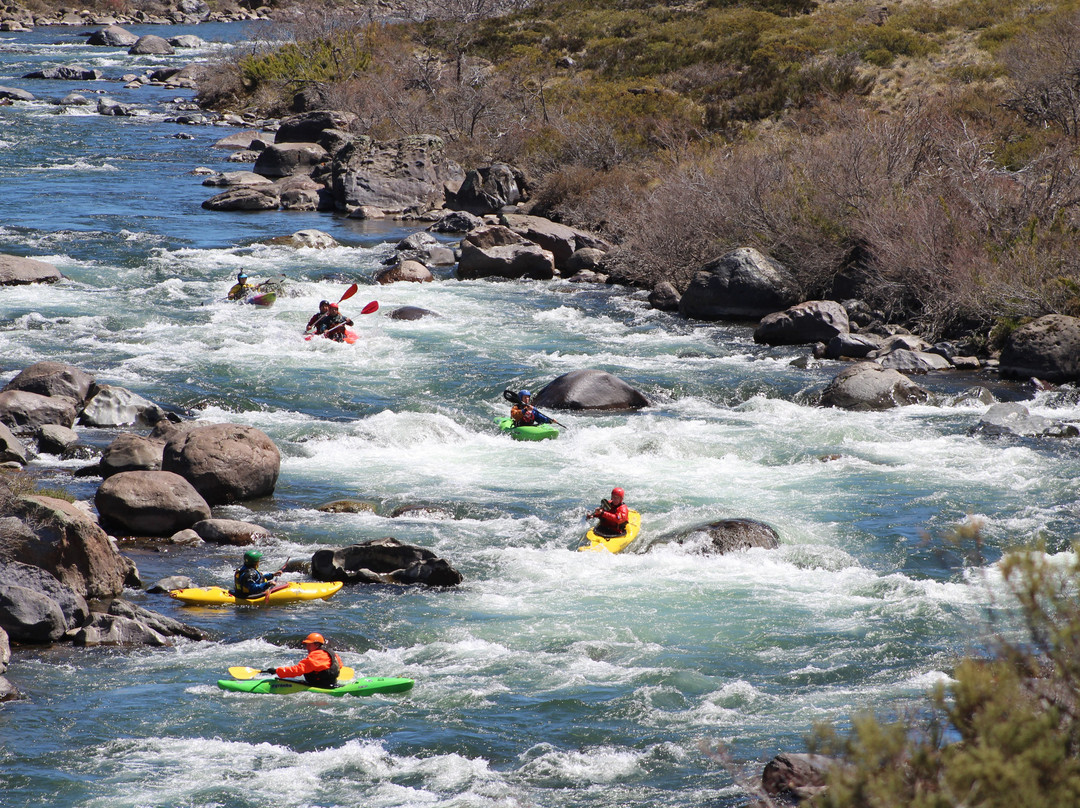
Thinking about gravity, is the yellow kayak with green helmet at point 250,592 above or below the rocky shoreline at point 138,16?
below

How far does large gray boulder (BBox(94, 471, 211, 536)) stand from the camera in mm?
11023

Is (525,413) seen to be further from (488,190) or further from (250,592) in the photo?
(488,190)

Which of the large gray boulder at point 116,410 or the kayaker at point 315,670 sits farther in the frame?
the large gray boulder at point 116,410

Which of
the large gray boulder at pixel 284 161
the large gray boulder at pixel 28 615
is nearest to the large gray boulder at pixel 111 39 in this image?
the large gray boulder at pixel 284 161

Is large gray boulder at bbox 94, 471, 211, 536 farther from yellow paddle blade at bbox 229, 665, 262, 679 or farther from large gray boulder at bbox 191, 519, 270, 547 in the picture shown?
yellow paddle blade at bbox 229, 665, 262, 679

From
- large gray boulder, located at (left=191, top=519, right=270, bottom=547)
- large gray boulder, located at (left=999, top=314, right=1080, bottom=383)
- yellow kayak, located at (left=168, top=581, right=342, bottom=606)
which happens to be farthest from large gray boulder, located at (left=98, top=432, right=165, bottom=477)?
large gray boulder, located at (left=999, top=314, right=1080, bottom=383)

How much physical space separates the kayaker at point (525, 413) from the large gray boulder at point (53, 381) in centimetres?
557

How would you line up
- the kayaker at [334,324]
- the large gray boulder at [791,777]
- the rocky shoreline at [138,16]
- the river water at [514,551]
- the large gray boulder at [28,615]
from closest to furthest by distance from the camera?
the large gray boulder at [791,777], the river water at [514,551], the large gray boulder at [28,615], the kayaker at [334,324], the rocky shoreline at [138,16]

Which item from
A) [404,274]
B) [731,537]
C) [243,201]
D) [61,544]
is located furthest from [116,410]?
[243,201]


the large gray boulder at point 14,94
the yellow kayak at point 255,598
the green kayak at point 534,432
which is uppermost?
the large gray boulder at point 14,94

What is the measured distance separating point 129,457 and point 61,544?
2.93 m

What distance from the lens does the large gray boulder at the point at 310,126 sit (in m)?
35.2

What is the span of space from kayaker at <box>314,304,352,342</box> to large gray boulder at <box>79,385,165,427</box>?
4.32m

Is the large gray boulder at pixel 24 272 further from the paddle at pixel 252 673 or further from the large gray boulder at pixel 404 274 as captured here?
the paddle at pixel 252 673
